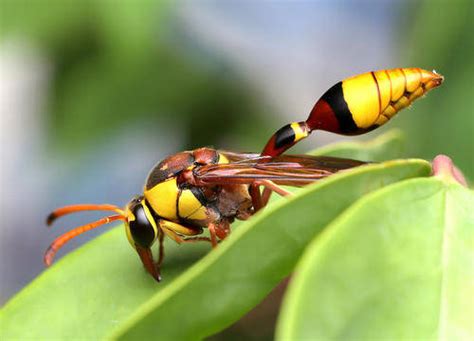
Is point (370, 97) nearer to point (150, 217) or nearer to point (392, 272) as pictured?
point (150, 217)

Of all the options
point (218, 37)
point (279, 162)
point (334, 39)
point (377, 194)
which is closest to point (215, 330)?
point (377, 194)

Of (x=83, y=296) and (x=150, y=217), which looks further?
(x=150, y=217)

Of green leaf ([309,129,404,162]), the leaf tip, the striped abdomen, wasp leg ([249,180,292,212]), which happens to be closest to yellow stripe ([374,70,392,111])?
the striped abdomen

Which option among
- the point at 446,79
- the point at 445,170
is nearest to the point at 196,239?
the point at 445,170

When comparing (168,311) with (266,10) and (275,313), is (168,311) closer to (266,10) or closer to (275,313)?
(275,313)

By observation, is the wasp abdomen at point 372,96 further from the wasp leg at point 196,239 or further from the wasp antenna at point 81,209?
the wasp antenna at point 81,209

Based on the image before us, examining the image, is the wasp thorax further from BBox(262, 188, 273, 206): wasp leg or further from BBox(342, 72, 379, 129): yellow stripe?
BBox(342, 72, 379, 129): yellow stripe
